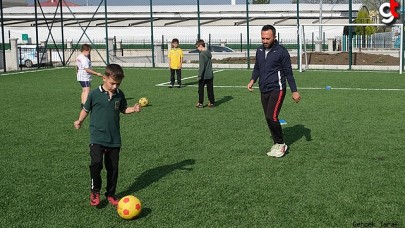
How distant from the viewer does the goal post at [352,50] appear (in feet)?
86.5

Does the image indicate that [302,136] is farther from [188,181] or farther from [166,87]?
[166,87]

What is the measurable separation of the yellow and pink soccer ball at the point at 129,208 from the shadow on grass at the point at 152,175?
894 millimetres

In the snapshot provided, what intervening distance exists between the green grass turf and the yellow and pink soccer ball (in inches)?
3.3

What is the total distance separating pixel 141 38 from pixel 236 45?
10404 mm

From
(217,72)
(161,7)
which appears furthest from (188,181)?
(161,7)

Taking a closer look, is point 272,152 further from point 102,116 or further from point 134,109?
point 102,116

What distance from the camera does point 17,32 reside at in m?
48.8

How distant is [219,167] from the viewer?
7.59 metres

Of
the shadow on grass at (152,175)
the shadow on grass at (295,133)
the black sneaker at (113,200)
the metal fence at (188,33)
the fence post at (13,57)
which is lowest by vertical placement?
the black sneaker at (113,200)

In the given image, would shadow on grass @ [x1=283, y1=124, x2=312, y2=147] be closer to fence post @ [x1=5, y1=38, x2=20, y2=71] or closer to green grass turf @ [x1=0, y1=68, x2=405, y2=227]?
green grass turf @ [x1=0, y1=68, x2=405, y2=227]

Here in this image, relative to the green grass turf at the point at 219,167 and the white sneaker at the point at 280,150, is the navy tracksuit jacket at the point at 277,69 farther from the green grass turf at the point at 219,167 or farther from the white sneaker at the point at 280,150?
the green grass turf at the point at 219,167

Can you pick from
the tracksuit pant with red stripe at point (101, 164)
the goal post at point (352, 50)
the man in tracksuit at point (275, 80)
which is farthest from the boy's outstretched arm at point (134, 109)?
the goal post at point (352, 50)

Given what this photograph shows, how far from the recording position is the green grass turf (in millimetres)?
5637

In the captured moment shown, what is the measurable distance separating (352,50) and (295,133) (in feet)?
70.7
